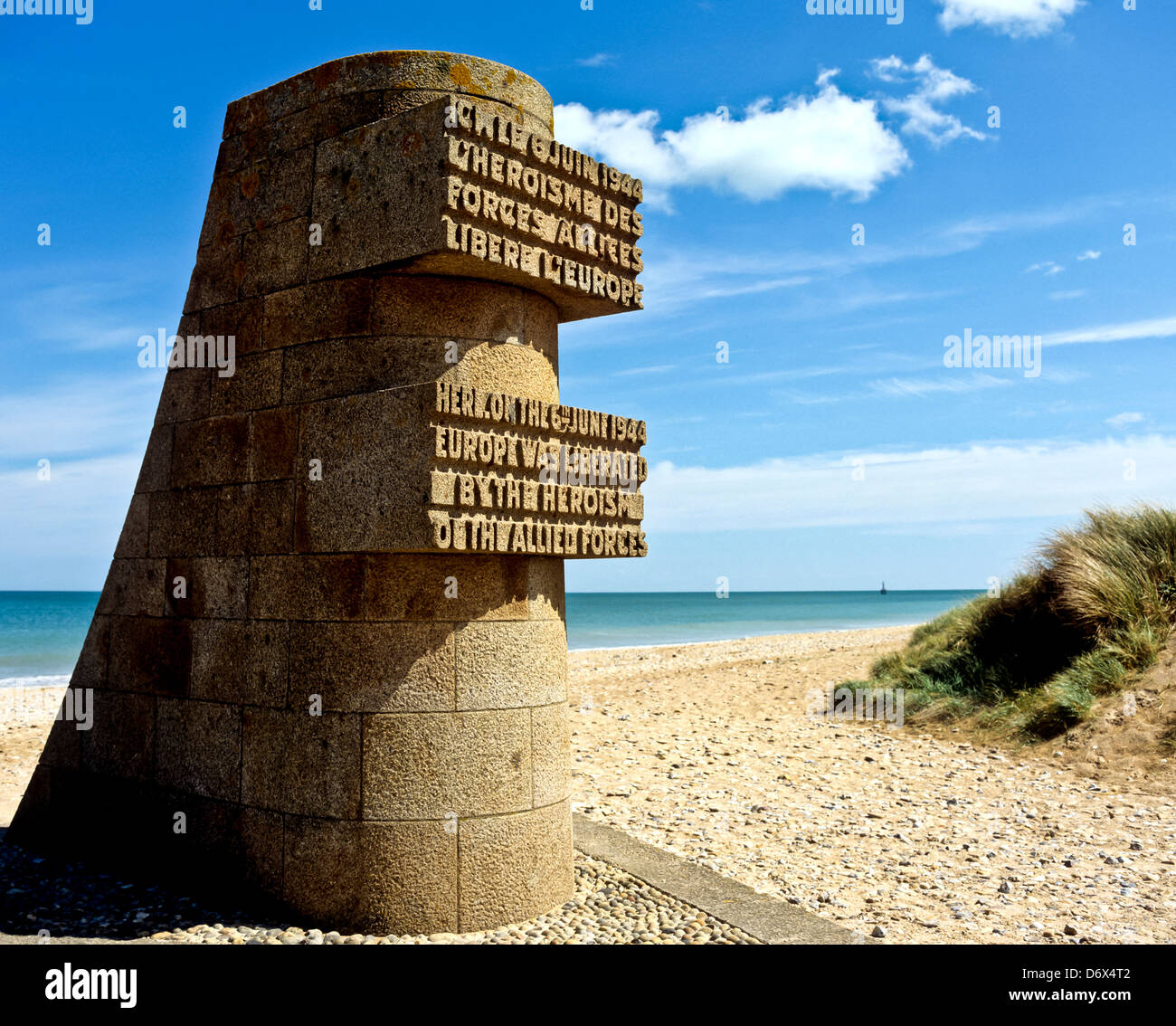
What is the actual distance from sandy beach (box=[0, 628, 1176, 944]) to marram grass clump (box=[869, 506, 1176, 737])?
0.86 m

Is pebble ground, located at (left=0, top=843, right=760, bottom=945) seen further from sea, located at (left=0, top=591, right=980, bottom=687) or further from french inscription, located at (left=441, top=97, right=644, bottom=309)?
sea, located at (left=0, top=591, right=980, bottom=687)

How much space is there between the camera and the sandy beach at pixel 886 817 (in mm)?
6523

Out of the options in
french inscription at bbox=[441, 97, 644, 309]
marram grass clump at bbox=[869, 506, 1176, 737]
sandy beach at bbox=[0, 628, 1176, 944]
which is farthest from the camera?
marram grass clump at bbox=[869, 506, 1176, 737]

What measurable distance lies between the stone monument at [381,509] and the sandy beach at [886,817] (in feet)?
8.02

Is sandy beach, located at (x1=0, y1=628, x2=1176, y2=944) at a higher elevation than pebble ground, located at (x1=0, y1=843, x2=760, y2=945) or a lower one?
lower

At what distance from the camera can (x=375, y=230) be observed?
568 centimetres

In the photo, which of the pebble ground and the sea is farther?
the sea

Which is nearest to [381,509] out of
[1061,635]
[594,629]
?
[1061,635]

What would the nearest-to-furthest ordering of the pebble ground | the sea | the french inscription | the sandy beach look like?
the pebble ground < the french inscription < the sandy beach < the sea

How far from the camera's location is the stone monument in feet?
17.8

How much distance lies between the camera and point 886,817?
8867 millimetres

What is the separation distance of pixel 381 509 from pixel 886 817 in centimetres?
609

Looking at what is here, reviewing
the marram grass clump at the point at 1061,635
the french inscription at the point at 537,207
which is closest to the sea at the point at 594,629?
the marram grass clump at the point at 1061,635

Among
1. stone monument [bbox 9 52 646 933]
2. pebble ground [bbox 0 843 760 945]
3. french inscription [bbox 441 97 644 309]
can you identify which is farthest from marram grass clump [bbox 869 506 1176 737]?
french inscription [bbox 441 97 644 309]
